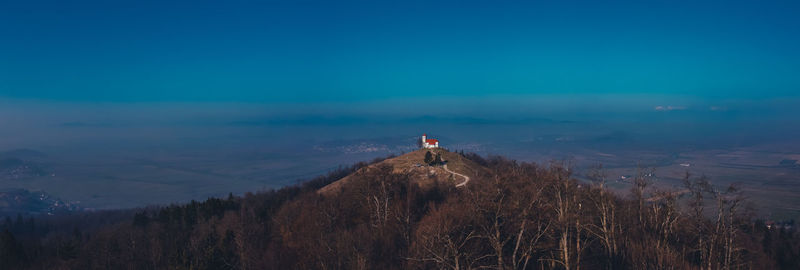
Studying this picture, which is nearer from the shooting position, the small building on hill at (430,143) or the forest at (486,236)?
the forest at (486,236)

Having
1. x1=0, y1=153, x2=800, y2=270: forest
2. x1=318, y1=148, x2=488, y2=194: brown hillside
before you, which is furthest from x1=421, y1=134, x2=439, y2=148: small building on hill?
x1=0, y1=153, x2=800, y2=270: forest

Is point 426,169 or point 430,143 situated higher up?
point 430,143

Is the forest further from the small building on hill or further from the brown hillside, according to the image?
the small building on hill

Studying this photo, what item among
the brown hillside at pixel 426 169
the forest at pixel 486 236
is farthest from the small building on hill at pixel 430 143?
the forest at pixel 486 236

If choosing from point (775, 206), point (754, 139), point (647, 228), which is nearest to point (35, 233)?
point (647, 228)

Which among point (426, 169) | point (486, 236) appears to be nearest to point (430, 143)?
point (426, 169)

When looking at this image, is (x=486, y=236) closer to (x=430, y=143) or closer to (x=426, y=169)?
(x=426, y=169)

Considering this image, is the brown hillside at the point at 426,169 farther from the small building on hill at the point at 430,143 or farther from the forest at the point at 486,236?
the forest at the point at 486,236

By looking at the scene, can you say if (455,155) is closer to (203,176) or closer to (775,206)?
(775,206)
